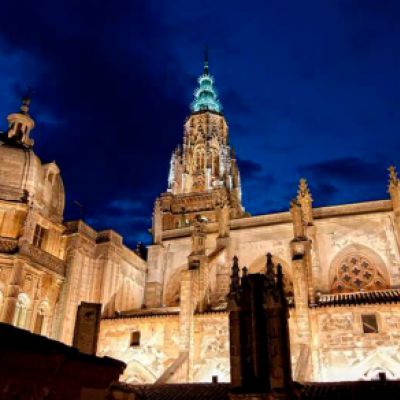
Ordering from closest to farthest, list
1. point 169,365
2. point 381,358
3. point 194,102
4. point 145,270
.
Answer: point 381,358 → point 169,365 → point 145,270 → point 194,102

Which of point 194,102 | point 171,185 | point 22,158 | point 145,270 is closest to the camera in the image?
point 22,158

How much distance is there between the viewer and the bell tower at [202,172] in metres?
45.7

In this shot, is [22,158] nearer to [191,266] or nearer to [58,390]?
[191,266]

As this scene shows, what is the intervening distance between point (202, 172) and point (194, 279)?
27871mm

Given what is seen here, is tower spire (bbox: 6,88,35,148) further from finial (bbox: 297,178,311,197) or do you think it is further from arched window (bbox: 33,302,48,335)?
finial (bbox: 297,178,311,197)

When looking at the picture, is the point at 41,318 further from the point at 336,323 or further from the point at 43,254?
the point at 336,323

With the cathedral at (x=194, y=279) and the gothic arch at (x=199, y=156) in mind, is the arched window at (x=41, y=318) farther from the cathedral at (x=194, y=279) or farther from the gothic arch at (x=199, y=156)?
the gothic arch at (x=199, y=156)

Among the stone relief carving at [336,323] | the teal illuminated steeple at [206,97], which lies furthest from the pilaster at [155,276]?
the teal illuminated steeple at [206,97]

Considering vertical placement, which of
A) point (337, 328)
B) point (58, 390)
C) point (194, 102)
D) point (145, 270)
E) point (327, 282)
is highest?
point (194, 102)

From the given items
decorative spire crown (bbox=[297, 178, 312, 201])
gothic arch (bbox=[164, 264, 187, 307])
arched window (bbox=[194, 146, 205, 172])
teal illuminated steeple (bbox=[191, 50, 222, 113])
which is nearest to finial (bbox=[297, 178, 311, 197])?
decorative spire crown (bbox=[297, 178, 312, 201])

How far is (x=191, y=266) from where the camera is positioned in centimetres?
2541

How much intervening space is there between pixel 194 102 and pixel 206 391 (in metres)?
49.8

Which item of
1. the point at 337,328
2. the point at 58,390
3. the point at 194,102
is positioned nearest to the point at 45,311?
the point at 337,328

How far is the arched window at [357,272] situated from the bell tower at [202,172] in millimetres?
17752
